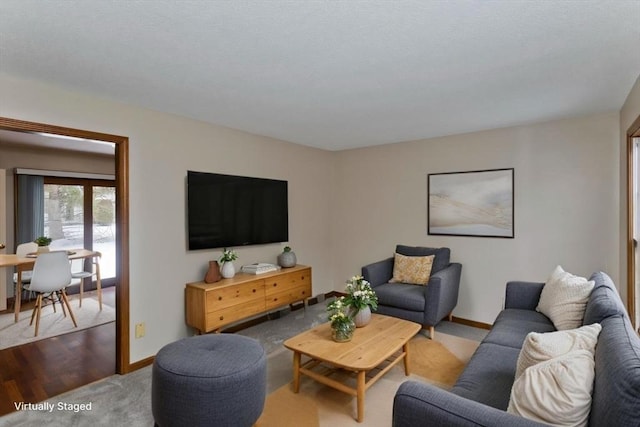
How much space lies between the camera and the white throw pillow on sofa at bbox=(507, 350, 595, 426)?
3.94 ft

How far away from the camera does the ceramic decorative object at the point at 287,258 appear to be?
13.9ft

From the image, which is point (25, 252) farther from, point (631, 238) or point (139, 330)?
point (631, 238)

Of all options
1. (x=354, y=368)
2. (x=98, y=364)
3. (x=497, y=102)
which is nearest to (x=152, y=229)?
(x=98, y=364)

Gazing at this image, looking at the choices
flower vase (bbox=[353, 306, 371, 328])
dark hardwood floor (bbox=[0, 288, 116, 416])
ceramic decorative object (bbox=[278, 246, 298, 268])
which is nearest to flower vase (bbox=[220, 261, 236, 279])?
ceramic decorative object (bbox=[278, 246, 298, 268])

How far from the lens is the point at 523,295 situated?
3.09m

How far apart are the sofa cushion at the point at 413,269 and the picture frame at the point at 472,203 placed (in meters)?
0.48

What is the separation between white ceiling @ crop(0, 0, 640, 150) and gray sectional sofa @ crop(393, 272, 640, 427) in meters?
1.44

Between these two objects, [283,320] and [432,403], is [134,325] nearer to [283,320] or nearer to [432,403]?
[283,320]

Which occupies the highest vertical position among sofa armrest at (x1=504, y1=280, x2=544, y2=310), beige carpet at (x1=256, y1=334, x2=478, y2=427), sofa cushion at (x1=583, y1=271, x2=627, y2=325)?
sofa cushion at (x1=583, y1=271, x2=627, y2=325)

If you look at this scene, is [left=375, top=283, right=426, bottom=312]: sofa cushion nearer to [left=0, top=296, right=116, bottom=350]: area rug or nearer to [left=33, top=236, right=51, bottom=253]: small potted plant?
[left=0, top=296, right=116, bottom=350]: area rug

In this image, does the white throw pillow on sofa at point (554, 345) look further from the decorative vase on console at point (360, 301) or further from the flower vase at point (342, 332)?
the decorative vase on console at point (360, 301)

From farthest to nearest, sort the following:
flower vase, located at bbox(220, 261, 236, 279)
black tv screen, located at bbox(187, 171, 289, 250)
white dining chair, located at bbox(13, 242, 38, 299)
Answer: white dining chair, located at bbox(13, 242, 38, 299), flower vase, located at bbox(220, 261, 236, 279), black tv screen, located at bbox(187, 171, 289, 250)

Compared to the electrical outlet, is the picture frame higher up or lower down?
higher up

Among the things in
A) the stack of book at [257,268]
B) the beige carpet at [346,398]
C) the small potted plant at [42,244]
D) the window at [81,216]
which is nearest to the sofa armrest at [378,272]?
the beige carpet at [346,398]
